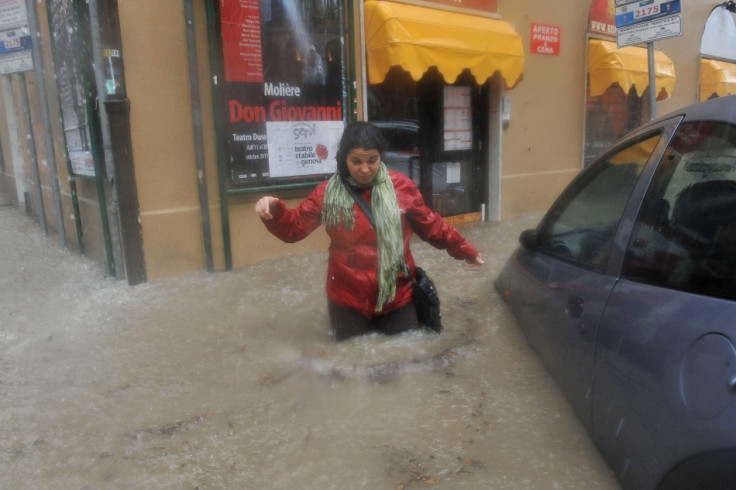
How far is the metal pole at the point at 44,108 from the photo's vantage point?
642 cm

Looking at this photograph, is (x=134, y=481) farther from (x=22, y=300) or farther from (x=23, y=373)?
(x=22, y=300)

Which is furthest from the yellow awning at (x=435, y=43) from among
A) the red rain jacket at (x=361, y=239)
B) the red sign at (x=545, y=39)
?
the red rain jacket at (x=361, y=239)

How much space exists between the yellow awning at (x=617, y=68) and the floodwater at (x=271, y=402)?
610 centimetres

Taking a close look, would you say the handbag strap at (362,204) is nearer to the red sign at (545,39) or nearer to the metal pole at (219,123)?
the metal pole at (219,123)

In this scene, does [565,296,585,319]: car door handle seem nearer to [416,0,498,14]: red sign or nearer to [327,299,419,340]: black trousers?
[327,299,419,340]: black trousers

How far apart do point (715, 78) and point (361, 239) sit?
12.1 meters

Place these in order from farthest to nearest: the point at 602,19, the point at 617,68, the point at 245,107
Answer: the point at 602,19 → the point at 617,68 → the point at 245,107

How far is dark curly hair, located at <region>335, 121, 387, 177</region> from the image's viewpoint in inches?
129

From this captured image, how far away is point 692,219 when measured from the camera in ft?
6.48

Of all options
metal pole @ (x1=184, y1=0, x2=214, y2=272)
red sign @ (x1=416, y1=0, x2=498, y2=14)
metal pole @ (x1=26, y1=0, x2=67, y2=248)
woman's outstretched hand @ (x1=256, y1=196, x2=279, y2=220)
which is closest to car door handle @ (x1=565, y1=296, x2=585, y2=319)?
woman's outstretched hand @ (x1=256, y1=196, x2=279, y2=220)

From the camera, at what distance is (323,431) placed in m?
2.89

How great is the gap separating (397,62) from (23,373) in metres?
4.54

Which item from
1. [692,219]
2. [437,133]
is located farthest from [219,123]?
[692,219]

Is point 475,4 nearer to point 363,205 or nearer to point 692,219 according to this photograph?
point 363,205
